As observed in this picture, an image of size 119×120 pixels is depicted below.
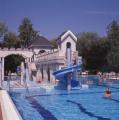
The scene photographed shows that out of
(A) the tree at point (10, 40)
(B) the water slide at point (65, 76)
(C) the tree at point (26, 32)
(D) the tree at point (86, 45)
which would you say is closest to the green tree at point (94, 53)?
(D) the tree at point (86, 45)

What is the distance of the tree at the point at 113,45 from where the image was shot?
45309 millimetres

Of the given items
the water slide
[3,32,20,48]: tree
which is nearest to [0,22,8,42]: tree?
[3,32,20,48]: tree

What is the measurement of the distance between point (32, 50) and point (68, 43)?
12.1m

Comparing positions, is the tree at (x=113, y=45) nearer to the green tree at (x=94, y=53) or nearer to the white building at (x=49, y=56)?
the green tree at (x=94, y=53)

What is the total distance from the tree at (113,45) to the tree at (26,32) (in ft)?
62.4

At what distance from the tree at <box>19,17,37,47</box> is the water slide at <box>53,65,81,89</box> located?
38.6 meters

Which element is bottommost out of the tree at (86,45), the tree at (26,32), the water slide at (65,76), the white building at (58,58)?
the water slide at (65,76)

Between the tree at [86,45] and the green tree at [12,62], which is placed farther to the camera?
the tree at [86,45]

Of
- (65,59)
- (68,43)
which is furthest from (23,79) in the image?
(68,43)

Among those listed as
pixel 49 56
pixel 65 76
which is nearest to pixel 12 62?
pixel 49 56

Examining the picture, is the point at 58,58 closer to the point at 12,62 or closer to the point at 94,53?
the point at 12,62

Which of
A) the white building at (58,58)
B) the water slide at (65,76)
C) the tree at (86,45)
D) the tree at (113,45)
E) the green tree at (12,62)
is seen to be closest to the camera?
the water slide at (65,76)

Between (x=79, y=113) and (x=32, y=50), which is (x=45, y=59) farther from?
(x=79, y=113)

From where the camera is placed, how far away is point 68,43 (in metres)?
32.1
